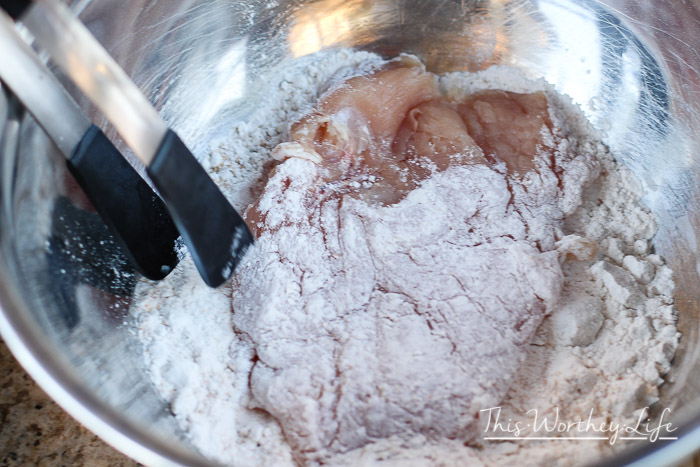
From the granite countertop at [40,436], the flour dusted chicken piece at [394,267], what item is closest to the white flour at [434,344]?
the flour dusted chicken piece at [394,267]

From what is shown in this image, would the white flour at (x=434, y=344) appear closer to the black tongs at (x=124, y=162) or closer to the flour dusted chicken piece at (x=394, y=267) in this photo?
the flour dusted chicken piece at (x=394, y=267)

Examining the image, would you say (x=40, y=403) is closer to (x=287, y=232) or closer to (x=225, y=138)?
(x=287, y=232)

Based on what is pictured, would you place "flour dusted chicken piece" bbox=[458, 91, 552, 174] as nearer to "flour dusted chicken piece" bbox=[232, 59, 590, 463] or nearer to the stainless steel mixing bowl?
"flour dusted chicken piece" bbox=[232, 59, 590, 463]

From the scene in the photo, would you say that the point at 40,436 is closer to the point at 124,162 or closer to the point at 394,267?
the point at 124,162

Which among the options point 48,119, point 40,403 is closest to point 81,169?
point 48,119

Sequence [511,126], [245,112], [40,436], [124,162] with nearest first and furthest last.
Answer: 1. [124,162]
2. [40,436]
3. [511,126]
4. [245,112]

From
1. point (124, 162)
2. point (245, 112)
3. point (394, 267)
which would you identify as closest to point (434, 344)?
point (394, 267)
